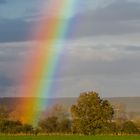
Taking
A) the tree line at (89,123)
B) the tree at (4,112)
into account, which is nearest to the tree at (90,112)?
the tree line at (89,123)

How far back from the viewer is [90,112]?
312 ft

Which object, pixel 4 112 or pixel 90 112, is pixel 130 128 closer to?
pixel 90 112

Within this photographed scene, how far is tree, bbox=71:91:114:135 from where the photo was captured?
94.8 metres

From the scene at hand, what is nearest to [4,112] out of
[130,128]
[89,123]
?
[130,128]

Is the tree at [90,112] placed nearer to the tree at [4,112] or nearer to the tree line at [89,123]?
the tree line at [89,123]

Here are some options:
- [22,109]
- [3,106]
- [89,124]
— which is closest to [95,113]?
[89,124]

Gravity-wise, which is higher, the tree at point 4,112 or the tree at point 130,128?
the tree at point 4,112

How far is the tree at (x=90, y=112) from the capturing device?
94.8m

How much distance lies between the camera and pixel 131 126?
108125 mm

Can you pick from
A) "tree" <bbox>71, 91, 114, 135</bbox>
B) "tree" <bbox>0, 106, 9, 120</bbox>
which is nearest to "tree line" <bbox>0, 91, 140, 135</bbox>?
"tree" <bbox>71, 91, 114, 135</bbox>

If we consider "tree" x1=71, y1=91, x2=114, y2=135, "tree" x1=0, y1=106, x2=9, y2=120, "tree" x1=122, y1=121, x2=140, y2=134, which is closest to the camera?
"tree" x1=71, y1=91, x2=114, y2=135

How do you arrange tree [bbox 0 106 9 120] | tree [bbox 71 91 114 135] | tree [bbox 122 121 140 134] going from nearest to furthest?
1. tree [bbox 71 91 114 135]
2. tree [bbox 122 121 140 134]
3. tree [bbox 0 106 9 120]

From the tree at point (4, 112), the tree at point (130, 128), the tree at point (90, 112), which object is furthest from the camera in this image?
the tree at point (4, 112)

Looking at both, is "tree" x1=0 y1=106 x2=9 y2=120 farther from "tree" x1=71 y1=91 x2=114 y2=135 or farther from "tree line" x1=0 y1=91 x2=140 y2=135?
"tree" x1=71 y1=91 x2=114 y2=135
